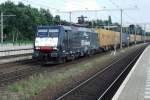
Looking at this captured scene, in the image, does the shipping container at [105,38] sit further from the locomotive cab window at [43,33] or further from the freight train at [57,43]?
the locomotive cab window at [43,33]

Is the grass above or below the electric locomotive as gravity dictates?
below

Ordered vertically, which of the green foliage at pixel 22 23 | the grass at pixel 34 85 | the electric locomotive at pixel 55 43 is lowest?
the grass at pixel 34 85

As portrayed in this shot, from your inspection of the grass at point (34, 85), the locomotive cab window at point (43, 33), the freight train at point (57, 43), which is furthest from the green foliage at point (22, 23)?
the grass at point (34, 85)

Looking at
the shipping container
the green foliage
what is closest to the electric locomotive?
the shipping container

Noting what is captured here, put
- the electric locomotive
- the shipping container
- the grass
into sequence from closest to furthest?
the grass
the electric locomotive
the shipping container

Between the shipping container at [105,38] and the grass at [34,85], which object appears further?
the shipping container at [105,38]

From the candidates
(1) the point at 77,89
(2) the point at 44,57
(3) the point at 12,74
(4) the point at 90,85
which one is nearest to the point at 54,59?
(2) the point at 44,57

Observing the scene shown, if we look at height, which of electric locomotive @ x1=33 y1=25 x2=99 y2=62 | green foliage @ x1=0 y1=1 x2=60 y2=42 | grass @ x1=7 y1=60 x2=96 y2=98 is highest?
green foliage @ x1=0 y1=1 x2=60 y2=42

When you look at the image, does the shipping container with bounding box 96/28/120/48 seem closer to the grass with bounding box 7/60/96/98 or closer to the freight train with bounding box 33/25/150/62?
the freight train with bounding box 33/25/150/62

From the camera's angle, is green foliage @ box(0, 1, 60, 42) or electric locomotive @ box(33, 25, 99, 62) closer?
electric locomotive @ box(33, 25, 99, 62)

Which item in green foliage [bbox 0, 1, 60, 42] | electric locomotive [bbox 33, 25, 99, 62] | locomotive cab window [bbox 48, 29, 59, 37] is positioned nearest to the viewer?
electric locomotive [bbox 33, 25, 99, 62]

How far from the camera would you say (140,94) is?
16906 millimetres

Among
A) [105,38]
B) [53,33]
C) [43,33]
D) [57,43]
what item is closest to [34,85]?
[57,43]

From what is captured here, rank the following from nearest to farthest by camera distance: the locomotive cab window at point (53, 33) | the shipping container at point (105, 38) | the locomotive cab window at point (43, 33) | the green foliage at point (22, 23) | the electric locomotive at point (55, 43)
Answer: the electric locomotive at point (55, 43) < the locomotive cab window at point (53, 33) < the locomotive cab window at point (43, 33) < the shipping container at point (105, 38) < the green foliage at point (22, 23)
